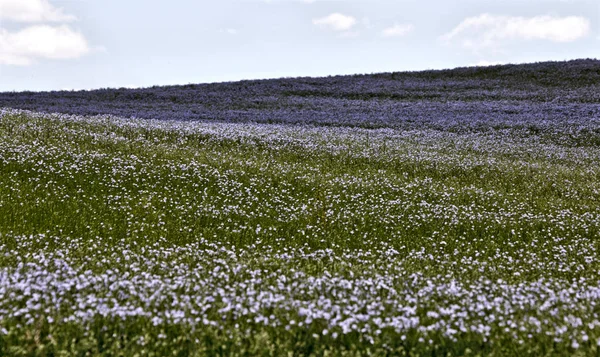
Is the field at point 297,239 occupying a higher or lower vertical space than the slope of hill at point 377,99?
lower

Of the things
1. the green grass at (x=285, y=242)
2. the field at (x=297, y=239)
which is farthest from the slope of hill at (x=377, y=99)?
the green grass at (x=285, y=242)

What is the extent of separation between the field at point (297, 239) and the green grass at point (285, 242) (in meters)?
0.06

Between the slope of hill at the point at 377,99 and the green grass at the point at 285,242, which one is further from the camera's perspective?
the slope of hill at the point at 377,99

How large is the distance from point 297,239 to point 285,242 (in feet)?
1.21

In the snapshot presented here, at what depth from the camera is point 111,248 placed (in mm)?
10656

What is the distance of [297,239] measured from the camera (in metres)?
12.6

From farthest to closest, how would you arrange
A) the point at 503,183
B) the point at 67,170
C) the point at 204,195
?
the point at 503,183 → the point at 67,170 → the point at 204,195

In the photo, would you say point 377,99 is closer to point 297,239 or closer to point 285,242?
point 297,239

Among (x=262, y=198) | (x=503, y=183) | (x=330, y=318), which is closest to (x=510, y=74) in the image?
(x=503, y=183)

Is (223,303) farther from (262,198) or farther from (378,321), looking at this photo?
(262,198)

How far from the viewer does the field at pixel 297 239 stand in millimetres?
6660

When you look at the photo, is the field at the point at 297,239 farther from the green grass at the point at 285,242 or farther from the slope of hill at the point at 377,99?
the slope of hill at the point at 377,99

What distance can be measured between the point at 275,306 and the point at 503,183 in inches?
564

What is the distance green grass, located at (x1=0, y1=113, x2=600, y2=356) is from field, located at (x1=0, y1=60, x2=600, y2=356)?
56 mm
